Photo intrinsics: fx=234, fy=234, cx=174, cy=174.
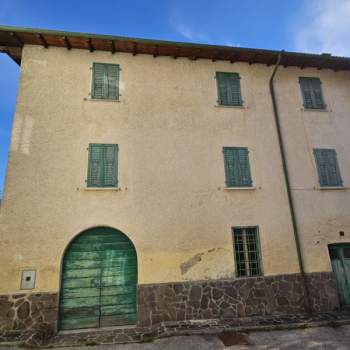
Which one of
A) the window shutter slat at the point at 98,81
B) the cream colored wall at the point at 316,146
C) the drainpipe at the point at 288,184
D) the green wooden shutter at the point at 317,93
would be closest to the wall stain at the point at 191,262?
the drainpipe at the point at 288,184

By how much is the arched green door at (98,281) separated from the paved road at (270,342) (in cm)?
117

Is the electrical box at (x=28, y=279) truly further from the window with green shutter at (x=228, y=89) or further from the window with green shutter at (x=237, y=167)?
the window with green shutter at (x=228, y=89)

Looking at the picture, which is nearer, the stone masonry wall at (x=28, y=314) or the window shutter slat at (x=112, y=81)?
the stone masonry wall at (x=28, y=314)

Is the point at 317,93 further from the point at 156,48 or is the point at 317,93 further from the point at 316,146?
the point at 156,48

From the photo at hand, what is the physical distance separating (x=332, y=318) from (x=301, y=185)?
4.27 metres

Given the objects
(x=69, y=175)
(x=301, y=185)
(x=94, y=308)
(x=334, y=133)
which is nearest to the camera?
(x=94, y=308)

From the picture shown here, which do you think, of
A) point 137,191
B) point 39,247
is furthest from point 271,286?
point 39,247

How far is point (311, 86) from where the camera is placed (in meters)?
10.1

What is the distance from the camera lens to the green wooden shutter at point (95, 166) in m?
7.59

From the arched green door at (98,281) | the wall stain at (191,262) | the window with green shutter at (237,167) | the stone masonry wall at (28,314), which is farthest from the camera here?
the window with green shutter at (237,167)

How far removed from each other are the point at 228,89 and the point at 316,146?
4.15 m

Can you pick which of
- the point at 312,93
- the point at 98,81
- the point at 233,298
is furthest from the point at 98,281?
the point at 312,93

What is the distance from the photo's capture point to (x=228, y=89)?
30.9 ft

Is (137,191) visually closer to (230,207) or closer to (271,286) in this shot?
(230,207)
